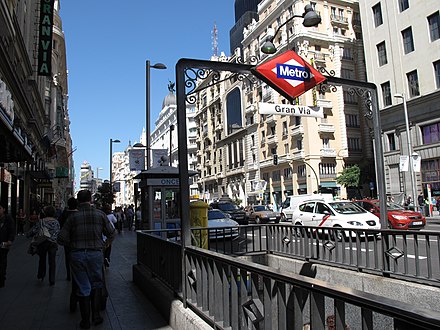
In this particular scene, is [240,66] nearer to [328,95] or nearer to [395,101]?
[395,101]

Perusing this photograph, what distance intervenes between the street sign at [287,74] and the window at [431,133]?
28855mm

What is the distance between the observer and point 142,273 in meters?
7.64

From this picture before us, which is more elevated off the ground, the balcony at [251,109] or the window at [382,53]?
the balcony at [251,109]

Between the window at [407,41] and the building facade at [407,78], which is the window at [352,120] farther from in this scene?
the window at [407,41]

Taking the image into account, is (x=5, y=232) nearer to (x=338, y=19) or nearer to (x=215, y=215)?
(x=215, y=215)

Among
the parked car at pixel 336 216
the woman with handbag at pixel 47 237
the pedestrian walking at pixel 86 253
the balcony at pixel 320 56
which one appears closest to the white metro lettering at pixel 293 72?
the pedestrian walking at pixel 86 253

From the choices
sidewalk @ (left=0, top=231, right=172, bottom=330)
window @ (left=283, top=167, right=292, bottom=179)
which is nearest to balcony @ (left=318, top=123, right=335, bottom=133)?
window @ (left=283, top=167, right=292, bottom=179)

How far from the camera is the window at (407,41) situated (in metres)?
33.4

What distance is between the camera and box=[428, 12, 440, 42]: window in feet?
101

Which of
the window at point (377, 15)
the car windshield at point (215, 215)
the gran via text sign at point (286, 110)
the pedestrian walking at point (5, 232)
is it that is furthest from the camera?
the window at point (377, 15)

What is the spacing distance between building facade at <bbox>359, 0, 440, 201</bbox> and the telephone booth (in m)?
23.0

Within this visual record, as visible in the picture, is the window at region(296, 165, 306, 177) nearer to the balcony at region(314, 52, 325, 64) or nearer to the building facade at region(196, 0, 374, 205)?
the building facade at region(196, 0, 374, 205)

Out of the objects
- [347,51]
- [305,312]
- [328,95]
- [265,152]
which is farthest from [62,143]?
[305,312]

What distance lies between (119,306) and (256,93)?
56.0 meters
